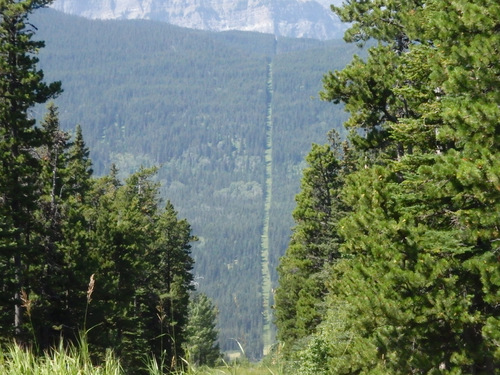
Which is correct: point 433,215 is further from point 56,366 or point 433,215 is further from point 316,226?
point 316,226

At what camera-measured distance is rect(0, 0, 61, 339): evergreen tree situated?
2381 centimetres

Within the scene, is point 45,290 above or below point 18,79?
below

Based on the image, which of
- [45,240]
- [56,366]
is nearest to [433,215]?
[56,366]

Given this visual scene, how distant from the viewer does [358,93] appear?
60.9ft

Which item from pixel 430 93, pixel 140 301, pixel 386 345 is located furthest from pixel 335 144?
pixel 386 345

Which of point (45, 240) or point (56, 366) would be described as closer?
point (56, 366)

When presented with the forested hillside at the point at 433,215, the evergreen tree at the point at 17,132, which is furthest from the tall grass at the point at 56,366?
the evergreen tree at the point at 17,132

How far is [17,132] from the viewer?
2483 centimetres

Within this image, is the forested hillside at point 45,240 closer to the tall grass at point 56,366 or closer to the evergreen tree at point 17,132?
the evergreen tree at point 17,132

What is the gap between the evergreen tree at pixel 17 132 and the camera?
938 inches

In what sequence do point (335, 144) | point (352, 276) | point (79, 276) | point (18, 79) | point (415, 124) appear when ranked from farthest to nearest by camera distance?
point (335, 144) < point (79, 276) < point (18, 79) < point (352, 276) < point (415, 124)

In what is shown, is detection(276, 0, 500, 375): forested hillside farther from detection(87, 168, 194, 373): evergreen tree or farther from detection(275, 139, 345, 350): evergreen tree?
detection(275, 139, 345, 350): evergreen tree

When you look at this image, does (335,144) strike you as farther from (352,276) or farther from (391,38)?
(352,276)

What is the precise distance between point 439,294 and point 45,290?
20163 millimetres
